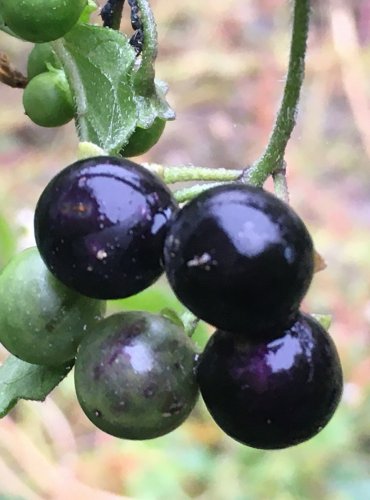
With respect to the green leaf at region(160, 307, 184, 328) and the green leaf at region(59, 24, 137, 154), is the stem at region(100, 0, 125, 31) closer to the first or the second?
the green leaf at region(59, 24, 137, 154)

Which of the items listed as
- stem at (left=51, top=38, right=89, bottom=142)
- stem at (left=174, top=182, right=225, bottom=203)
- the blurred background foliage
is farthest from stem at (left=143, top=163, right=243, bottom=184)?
the blurred background foliage

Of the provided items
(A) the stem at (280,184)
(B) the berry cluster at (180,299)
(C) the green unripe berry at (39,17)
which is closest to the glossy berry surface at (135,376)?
(B) the berry cluster at (180,299)

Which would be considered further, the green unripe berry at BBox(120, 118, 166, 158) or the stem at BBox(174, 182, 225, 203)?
the green unripe berry at BBox(120, 118, 166, 158)

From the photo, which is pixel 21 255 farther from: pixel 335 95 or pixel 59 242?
pixel 335 95

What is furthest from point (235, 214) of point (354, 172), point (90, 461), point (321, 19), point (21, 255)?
point (354, 172)

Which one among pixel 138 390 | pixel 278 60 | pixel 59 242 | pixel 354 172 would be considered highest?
pixel 59 242

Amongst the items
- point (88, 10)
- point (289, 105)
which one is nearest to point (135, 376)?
point (289, 105)
